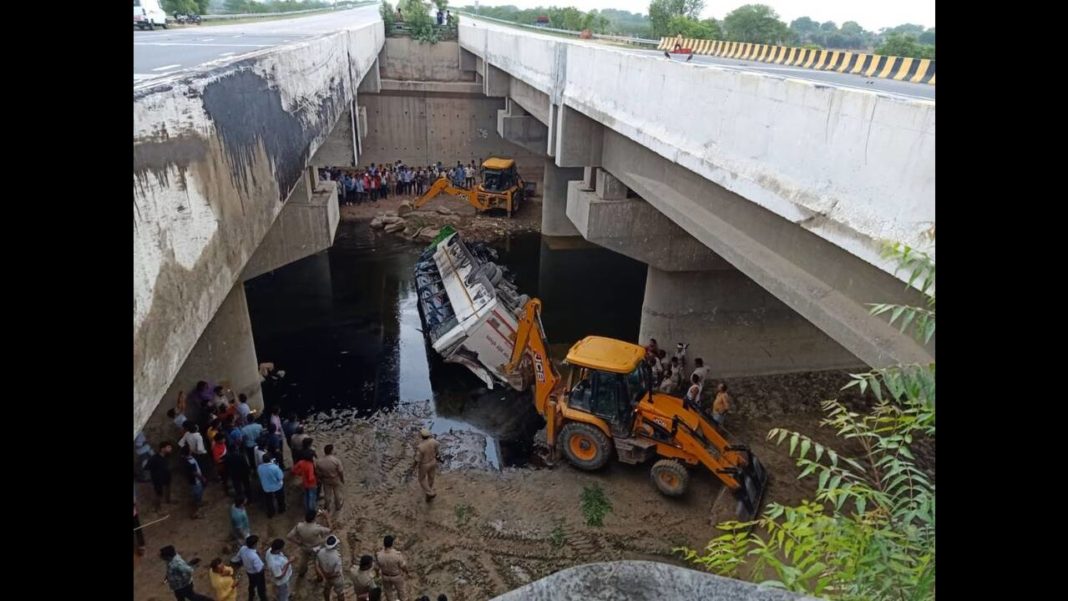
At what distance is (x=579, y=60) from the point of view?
34.5ft

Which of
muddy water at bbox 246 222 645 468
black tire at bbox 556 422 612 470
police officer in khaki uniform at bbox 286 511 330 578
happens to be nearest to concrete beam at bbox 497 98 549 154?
muddy water at bbox 246 222 645 468

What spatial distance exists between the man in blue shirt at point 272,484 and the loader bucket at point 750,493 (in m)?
6.32

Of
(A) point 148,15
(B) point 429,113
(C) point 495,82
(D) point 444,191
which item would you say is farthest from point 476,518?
(B) point 429,113

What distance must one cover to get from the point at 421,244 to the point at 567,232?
17.9ft

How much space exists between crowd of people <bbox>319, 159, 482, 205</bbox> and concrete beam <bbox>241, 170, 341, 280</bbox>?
48.8 feet

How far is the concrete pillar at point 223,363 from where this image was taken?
1020cm

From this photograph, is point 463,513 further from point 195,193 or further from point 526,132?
point 526,132

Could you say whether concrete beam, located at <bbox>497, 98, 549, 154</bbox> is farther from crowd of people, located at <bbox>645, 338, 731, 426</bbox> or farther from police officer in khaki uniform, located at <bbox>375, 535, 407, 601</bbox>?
police officer in khaki uniform, located at <bbox>375, 535, 407, 601</bbox>

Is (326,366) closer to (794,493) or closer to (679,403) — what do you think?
(679,403)

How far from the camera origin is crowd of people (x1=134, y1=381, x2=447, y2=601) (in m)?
6.80

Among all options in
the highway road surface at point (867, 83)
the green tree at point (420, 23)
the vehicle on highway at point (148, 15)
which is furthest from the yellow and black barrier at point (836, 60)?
the vehicle on highway at point (148, 15)

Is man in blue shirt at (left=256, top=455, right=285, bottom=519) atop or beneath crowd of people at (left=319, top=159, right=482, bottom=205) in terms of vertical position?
beneath

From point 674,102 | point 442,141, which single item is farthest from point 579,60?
point 442,141

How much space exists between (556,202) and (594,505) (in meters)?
15.5
